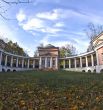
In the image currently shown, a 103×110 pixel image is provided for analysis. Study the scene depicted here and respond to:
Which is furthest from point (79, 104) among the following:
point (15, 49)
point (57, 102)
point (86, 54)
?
point (15, 49)

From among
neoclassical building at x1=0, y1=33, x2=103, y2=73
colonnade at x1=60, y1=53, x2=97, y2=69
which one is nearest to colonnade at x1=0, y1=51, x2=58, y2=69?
neoclassical building at x1=0, y1=33, x2=103, y2=73

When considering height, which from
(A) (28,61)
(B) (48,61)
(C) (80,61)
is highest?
(A) (28,61)

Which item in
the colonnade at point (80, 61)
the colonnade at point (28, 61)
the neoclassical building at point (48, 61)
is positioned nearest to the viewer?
the colonnade at point (80, 61)

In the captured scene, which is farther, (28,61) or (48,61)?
(28,61)

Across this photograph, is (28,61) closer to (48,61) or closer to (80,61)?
(48,61)

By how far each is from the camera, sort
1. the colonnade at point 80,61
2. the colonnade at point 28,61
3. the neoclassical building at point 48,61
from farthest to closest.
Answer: the colonnade at point 28,61 → the neoclassical building at point 48,61 → the colonnade at point 80,61

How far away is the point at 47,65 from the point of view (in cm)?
7125

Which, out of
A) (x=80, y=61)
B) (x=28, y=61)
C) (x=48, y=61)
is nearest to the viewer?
(x=80, y=61)

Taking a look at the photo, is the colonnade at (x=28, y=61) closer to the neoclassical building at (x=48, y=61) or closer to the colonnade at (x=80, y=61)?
the neoclassical building at (x=48, y=61)

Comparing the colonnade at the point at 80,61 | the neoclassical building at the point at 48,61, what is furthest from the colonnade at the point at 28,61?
the colonnade at the point at 80,61

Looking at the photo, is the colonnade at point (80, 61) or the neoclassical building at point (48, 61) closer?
the colonnade at point (80, 61)

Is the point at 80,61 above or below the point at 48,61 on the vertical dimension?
below

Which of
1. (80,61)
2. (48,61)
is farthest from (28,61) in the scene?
(80,61)

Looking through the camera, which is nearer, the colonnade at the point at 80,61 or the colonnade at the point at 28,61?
the colonnade at the point at 80,61
